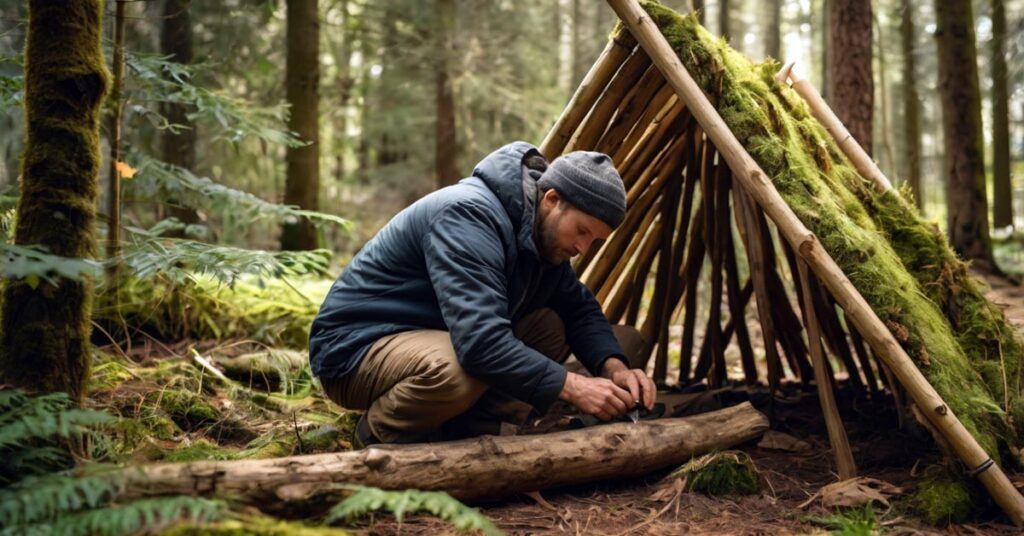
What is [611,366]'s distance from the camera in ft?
10.8

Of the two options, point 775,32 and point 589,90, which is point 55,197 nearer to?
point 589,90

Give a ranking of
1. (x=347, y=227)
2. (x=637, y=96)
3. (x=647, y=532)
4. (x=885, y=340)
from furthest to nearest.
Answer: (x=347, y=227), (x=637, y=96), (x=885, y=340), (x=647, y=532)

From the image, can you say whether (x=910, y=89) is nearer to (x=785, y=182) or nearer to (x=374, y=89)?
(x=374, y=89)

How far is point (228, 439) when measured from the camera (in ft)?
11.2

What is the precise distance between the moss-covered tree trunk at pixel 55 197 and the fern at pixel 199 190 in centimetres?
166

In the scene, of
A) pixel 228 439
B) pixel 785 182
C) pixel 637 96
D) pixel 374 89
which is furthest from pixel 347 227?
pixel 374 89

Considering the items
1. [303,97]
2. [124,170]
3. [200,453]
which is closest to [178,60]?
[303,97]

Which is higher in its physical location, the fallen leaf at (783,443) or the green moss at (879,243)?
the green moss at (879,243)

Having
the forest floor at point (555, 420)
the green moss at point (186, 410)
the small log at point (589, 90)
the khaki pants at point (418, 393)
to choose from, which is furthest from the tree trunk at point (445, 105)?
the khaki pants at point (418, 393)

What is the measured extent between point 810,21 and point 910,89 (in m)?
4.00

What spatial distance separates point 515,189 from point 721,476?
1404 millimetres

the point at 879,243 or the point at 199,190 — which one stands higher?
the point at 199,190

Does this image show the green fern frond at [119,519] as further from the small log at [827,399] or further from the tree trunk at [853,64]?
the tree trunk at [853,64]

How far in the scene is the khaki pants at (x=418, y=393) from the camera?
2785 millimetres
